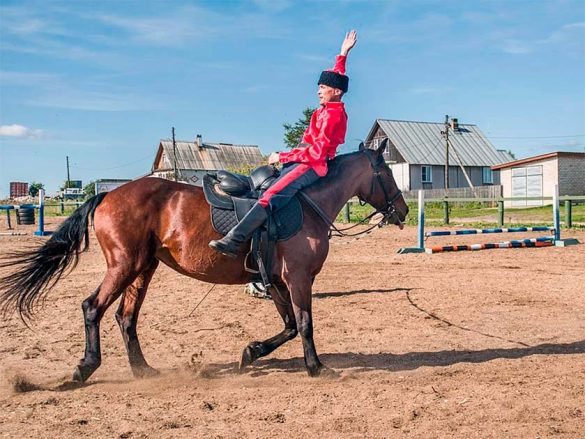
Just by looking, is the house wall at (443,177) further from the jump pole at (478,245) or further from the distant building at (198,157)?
the jump pole at (478,245)

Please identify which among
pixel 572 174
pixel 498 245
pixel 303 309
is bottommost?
pixel 303 309

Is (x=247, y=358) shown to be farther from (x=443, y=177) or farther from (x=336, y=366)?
(x=443, y=177)

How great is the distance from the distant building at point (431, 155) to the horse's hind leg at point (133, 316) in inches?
2001

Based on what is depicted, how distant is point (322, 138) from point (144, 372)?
9.31 ft

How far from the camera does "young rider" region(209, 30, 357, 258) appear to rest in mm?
5793

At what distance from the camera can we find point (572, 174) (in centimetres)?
4362

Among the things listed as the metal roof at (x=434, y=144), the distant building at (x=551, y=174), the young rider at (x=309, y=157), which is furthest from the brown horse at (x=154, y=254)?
the metal roof at (x=434, y=144)

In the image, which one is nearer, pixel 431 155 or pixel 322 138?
pixel 322 138

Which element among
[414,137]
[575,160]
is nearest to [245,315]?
[575,160]

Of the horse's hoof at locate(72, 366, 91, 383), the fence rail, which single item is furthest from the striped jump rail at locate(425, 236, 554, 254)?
the fence rail

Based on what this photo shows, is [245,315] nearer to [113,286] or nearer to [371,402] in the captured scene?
[113,286]

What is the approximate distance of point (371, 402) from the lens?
499 centimetres

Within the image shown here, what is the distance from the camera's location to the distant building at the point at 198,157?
71375mm

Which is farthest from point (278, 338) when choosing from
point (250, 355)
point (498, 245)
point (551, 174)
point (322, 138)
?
point (551, 174)
